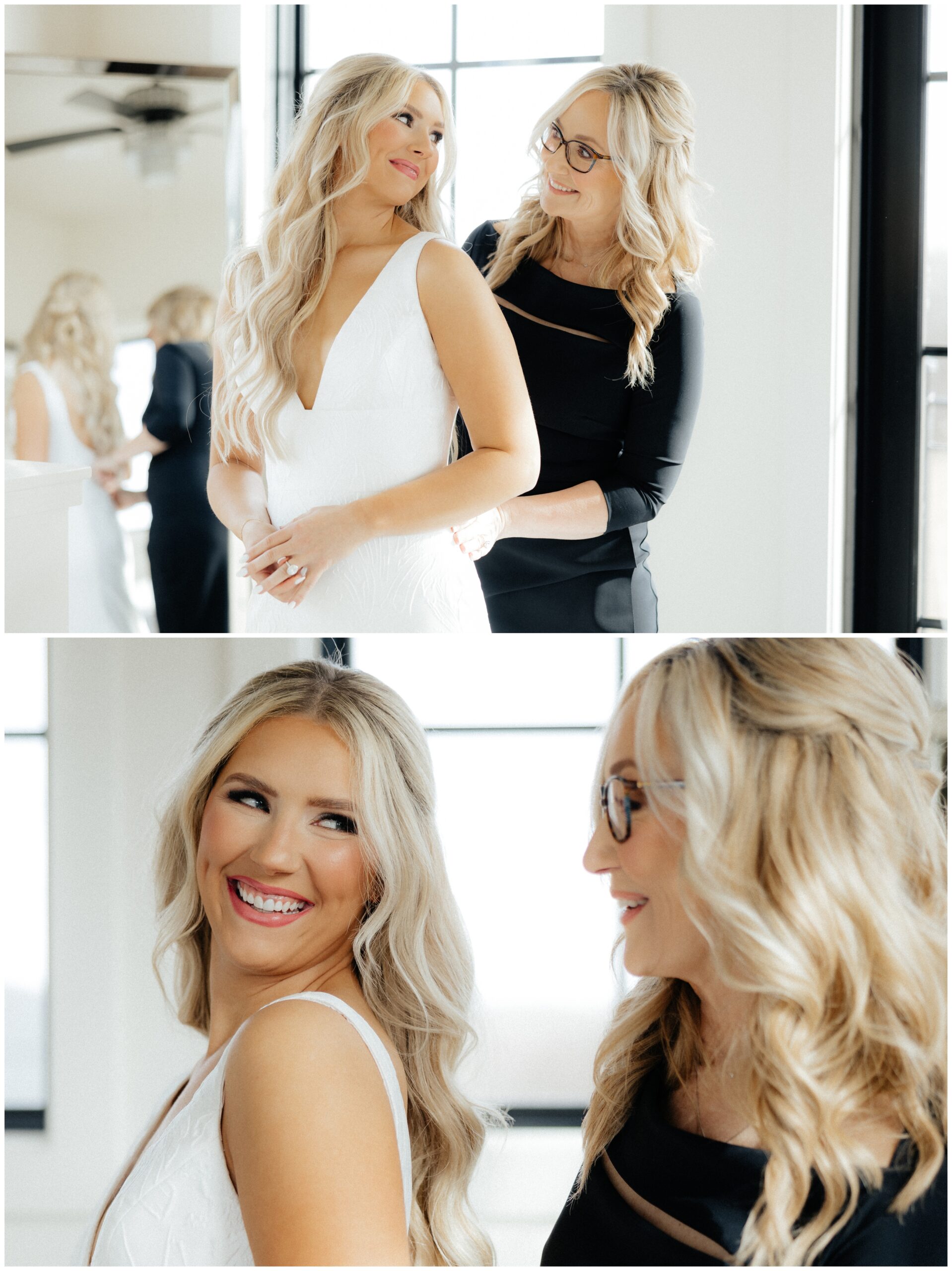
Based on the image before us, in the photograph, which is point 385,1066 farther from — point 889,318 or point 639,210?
point 889,318

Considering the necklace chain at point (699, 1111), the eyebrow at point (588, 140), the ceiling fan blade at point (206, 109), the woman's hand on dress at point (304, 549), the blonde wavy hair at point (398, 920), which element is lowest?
the necklace chain at point (699, 1111)

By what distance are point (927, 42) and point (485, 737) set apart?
0.89 meters

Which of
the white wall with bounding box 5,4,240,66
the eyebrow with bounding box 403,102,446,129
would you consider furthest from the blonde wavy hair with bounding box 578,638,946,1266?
the white wall with bounding box 5,4,240,66

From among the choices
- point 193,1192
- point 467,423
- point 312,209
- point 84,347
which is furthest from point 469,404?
point 193,1192

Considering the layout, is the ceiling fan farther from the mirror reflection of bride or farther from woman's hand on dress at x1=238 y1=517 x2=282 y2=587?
woman's hand on dress at x1=238 y1=517 x2=282 y2=587

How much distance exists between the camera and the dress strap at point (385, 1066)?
89cm

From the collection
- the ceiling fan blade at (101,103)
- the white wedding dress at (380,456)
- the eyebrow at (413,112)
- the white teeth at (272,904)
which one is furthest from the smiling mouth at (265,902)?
the ceiling fan blade at (101,103)

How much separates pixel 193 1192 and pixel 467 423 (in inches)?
27.4

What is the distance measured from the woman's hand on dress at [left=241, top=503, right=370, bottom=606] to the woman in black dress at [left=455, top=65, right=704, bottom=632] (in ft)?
0.34

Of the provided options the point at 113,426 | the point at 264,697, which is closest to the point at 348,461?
the point at 264,697

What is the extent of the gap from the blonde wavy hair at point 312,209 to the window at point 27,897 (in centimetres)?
33

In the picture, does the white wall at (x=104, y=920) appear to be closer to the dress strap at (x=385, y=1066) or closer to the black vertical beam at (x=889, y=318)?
the dress strap at (x=385, y=1066)

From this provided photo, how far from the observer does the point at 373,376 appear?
96cm

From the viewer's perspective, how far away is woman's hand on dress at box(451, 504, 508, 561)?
998mm
